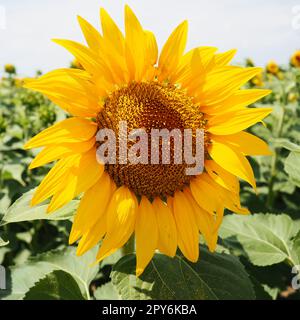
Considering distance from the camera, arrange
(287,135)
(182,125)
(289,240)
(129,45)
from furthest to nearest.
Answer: (287,135) → (289,240) → (182,125) → (129,45)

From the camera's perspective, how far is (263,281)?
111 inches

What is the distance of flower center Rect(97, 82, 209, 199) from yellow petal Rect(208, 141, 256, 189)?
0.30 ft

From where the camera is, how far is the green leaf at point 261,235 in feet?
7.27

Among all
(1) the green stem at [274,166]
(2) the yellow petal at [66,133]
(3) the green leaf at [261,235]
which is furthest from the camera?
(1) the green stem at [274,166]

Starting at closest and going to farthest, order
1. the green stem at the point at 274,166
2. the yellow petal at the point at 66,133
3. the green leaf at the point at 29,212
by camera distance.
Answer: the yellow petal at the point at 66,133
the green leaf at the point at 29,212
the green stem at the point at 274,166

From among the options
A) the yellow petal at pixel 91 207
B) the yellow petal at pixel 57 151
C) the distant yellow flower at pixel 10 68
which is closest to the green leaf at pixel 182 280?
the yellow petal at pixel 91 207

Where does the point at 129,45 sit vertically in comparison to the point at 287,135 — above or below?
above

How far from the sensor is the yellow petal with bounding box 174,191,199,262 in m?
1.53

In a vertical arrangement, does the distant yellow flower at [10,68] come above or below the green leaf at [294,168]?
above

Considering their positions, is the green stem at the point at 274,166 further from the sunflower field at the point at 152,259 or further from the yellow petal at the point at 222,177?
the yellow petal at the point at 222,177

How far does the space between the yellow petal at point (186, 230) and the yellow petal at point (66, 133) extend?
0.43 metres
